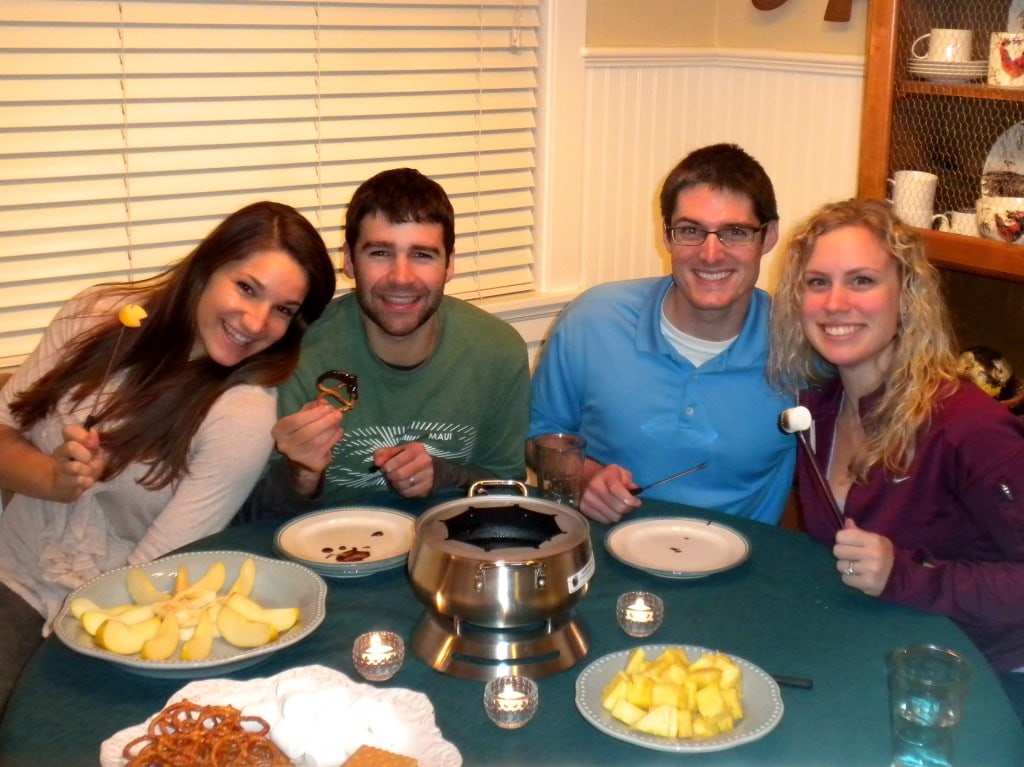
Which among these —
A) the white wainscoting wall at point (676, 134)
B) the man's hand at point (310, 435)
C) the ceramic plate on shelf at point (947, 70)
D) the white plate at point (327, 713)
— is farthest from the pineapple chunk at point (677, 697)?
the white wainscoting wall at point (676, 134)

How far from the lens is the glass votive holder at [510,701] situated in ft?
4.19

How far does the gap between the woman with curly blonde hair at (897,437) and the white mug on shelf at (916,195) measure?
82cm

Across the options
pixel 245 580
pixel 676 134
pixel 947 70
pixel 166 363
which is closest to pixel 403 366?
pixel 166 363

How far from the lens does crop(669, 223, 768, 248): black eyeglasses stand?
214cm

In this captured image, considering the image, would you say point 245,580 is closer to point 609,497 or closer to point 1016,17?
point 609,497

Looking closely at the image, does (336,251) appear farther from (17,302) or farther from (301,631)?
(301,631)

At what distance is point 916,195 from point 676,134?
3.22ft

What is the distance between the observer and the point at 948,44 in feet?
8.61

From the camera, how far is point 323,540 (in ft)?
5.91

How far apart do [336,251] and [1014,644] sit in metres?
1.90

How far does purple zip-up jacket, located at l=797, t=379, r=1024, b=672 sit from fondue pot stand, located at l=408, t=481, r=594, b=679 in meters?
0.50

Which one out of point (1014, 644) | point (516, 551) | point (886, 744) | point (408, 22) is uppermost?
point (408, 22)

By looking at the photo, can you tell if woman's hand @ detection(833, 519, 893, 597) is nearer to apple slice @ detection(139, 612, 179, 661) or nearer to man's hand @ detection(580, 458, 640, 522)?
man's hand @ detection(580, 458, 640, 522)

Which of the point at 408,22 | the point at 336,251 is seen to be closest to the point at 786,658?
the point at 336,251
